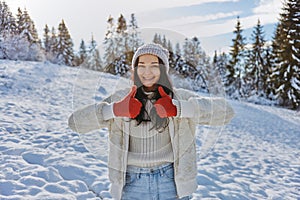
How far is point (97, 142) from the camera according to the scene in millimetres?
1832

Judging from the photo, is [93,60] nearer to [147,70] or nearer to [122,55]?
[122,55]

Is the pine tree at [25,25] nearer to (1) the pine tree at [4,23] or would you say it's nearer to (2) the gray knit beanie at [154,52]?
(1) the pine tree at [4,23]

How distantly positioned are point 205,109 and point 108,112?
0.52 m

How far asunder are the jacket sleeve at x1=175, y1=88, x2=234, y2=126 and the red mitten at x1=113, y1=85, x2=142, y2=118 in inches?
8.2

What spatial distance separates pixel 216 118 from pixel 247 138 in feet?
26.4

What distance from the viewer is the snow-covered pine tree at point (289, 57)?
65.1 ft

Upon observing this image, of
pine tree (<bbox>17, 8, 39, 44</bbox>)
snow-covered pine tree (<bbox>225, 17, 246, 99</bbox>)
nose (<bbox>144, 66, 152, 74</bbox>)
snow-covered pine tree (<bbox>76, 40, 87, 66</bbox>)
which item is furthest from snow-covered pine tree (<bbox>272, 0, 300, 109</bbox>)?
pine tree (<bbox>17, 8, 39, 44</bbox>)

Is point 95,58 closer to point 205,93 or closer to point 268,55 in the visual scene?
point 205,93

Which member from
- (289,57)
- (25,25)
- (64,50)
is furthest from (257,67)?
(25,25)

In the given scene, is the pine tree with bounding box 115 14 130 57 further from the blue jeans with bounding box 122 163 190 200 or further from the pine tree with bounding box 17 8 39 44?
the pine tree with bounding box 17 8 39 44

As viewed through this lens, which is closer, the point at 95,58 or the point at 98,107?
the point at 98,107

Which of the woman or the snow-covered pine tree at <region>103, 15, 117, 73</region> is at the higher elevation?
the snow-covered pine tree at <region>103, 15, 117, 73</region>

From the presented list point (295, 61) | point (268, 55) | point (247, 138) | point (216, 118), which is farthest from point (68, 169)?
point (268, 55)

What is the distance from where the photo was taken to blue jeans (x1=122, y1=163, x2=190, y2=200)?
176 centimetres
